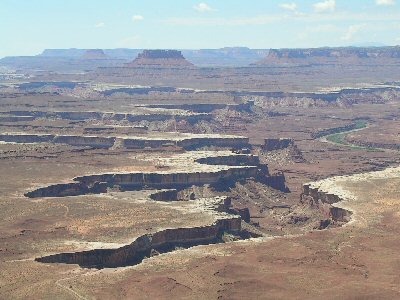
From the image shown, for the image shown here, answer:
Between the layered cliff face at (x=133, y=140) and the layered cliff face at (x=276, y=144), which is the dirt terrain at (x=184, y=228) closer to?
the layered cliff face at (x=133, y=140)

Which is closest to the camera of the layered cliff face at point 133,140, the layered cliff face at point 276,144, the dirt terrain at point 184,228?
the dirt terrain at point 184,228

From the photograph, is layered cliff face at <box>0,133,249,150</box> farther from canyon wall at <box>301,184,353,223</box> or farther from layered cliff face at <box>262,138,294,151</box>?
canyon wall at <box>301,184,353,223</box>

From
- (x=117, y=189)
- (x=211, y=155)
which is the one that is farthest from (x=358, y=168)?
(x=117, y=189)

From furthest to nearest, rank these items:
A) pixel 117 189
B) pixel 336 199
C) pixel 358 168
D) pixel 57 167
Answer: pixel 358 168
pixel 57 167
pixel 117 189
pixel 336 199

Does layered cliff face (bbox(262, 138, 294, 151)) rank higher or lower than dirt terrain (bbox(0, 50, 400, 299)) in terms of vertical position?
lower

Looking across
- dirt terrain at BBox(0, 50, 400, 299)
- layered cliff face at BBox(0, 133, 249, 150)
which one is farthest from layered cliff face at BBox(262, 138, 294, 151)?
dirt terrain at BBox(0, 50, 400, 299)

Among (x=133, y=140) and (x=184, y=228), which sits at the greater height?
(x=184, y=228)

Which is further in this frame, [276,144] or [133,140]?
[276,144]

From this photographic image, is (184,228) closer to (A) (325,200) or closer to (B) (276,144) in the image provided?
(A) (325,200)

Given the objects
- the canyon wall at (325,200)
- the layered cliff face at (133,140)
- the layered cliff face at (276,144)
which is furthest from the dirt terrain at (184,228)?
the layered cliff face at (276,144)

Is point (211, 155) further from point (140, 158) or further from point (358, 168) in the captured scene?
point (358, 168)

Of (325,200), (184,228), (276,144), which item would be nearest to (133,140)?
(276,144)
